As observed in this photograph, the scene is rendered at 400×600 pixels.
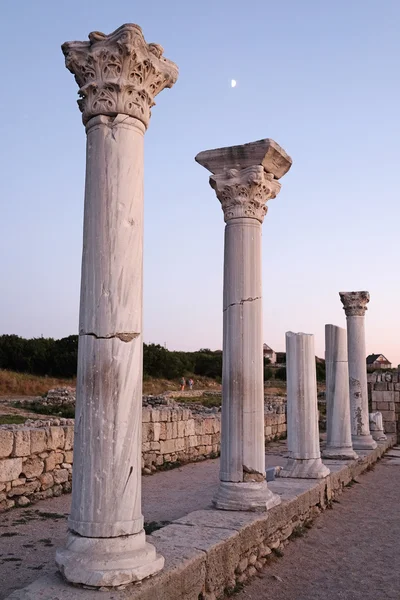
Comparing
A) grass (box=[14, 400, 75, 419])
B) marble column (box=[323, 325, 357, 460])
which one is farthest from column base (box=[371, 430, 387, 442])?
grass (box=[14, 400, 75, 419])

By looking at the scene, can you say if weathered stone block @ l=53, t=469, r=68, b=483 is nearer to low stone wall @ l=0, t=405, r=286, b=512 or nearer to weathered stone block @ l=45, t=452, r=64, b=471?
low stone wall @ l=0, t=405, r=286, b=512

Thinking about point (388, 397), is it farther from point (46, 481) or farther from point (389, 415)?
point (46, 481)

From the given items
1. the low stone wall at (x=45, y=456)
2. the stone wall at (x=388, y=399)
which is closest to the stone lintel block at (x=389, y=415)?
the stone wall at (x=388, y=399)

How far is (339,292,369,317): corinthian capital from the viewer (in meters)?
15.8

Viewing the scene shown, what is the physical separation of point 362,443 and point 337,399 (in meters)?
2.98

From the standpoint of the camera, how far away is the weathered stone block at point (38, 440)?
31.5 feet

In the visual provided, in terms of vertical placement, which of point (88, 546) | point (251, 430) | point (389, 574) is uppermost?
point (251, 430)

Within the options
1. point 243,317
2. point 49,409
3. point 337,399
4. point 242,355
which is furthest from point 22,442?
point 49,409

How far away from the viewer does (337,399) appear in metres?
13.9

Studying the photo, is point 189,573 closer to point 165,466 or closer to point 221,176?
point 221,176

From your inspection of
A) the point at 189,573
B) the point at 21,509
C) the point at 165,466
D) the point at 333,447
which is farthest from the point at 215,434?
the point at 189,573

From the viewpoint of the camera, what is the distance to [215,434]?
16766 millimetres

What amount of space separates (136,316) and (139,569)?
1830 mm

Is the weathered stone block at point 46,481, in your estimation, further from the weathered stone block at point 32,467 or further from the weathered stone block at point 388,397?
the weathered stone block at point 388,397
